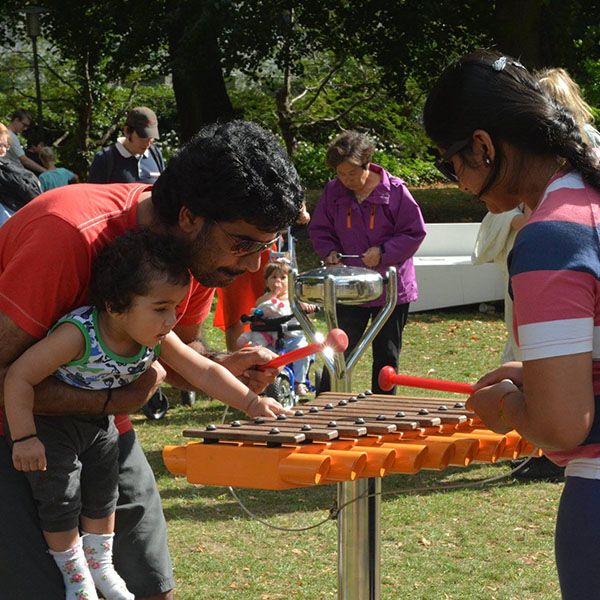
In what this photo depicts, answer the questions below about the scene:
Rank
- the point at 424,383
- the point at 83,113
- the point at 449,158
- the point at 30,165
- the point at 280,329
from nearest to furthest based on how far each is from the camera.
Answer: the point at 449,158 → the point at 424,383 → the point at 280,329 → the point at 30,165 → the point at 83,113

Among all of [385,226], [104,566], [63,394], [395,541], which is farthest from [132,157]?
[63,394]

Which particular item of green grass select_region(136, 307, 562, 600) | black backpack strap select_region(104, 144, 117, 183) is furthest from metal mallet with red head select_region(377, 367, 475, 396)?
black backpack strap select_region(104, 144, 117, 183)

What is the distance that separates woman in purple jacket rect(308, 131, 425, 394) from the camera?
732cm

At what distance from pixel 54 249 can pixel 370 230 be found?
4.94 meters

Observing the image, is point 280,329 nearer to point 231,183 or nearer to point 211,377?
point 211,377

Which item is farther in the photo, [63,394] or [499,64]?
[63,394]

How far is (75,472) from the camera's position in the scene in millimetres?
2982

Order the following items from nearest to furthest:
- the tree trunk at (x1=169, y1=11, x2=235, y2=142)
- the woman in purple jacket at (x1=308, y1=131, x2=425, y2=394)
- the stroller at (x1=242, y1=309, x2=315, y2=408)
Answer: the woman in purple jacket at (x1=308, y1=131, x2=425, y2=394), the stroller at (x1=242, y1=309, x2=315, y2=408), the tree trunk at (x1=169, y1=11, x2=235, y2=142)

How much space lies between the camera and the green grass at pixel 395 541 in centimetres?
495

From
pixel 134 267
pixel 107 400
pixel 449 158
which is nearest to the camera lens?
pixel 449 158

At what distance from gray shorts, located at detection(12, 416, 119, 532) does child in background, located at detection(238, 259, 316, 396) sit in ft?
16.9

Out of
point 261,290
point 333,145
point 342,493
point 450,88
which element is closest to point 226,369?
point 342,493

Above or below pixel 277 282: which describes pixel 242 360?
above

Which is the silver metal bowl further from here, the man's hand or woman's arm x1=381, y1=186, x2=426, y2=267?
woman's arm x1=381, y1=186, x2=426, y2=267
